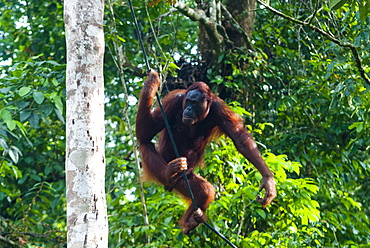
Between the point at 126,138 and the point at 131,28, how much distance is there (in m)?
1.68

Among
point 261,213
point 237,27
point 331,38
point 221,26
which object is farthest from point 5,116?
point 237,27

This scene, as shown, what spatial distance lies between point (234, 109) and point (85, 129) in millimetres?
2757

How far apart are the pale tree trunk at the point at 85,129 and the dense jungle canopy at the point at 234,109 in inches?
57.4

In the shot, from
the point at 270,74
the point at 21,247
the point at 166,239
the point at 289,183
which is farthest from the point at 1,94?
the point at 270,74

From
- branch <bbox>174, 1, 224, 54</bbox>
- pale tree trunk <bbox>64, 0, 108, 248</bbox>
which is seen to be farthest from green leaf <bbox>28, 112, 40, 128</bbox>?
branch <bbox>174, 1, 224, 54</bbox>

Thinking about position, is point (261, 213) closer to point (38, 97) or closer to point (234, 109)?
point (234, 109)

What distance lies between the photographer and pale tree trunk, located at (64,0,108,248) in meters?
2.63

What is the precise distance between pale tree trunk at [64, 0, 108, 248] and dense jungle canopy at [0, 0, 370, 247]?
1459 millimetres

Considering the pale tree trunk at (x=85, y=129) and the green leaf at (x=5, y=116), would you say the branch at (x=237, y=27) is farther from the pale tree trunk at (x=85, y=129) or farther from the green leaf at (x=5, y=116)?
the pale tree trunk at (x=85, y=129)

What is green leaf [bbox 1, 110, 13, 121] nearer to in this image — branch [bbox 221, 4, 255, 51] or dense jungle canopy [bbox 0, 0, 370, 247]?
dense jungle canopy [bbox 0, 0, 370, 247]

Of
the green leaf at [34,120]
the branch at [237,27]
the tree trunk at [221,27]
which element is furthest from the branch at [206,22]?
the green leaf at [34,120]

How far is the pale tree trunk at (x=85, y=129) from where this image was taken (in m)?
2.63

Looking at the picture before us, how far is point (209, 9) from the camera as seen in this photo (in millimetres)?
6617

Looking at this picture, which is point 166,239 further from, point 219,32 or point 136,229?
point 219,32
